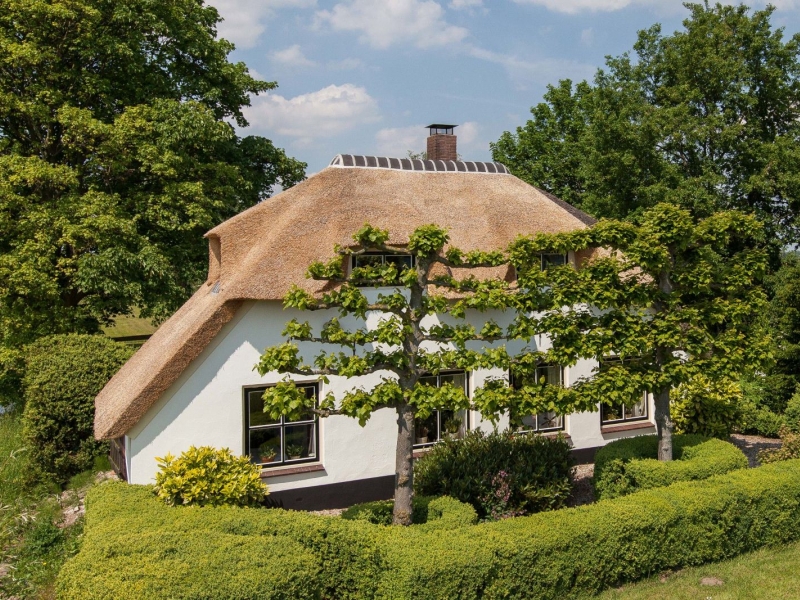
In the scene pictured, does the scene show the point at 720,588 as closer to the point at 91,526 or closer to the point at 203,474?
the point at 203,474

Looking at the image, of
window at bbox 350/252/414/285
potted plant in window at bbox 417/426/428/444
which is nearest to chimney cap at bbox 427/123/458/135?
window at bbox 350/252/414/285

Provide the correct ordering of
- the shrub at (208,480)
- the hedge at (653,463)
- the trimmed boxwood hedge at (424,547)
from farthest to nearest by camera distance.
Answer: the hedge at (653,463), the shrub at (208,480), the trimmed boxwood hedge at (424,547)

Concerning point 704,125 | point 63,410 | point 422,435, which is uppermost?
point 704,125

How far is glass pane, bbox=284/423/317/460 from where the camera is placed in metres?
12.3

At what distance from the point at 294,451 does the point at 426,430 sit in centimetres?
277

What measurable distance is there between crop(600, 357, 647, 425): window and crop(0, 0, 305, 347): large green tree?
12.3 metres

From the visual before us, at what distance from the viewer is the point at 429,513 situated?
9961mm

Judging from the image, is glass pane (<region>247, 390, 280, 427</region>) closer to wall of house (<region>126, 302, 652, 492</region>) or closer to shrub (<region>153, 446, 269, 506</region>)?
wall of house (<region>126, 302, 652, 492</region>)

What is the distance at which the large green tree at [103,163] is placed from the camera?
18047 mm

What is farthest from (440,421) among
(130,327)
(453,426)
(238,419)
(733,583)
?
(130,327)

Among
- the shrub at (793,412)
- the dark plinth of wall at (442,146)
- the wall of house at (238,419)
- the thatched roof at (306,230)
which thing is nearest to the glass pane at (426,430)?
the wall of house at (238,419)

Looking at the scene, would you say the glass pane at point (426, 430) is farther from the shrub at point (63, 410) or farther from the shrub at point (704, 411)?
the shrub at point (63, 410)

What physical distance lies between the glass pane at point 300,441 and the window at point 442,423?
2.18 m

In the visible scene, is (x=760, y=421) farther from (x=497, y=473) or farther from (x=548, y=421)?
(x=497, y=473)
